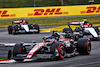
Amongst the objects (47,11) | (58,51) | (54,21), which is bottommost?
(58,51)

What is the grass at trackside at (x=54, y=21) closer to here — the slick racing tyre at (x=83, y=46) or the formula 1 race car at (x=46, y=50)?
the slick racing tyre at (x=83, y=46)

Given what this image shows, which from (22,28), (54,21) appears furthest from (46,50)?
(54,21)

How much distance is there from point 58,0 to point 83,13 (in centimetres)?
3019

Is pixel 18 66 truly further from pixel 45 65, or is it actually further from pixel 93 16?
pixel 93 16

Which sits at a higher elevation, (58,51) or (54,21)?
(54,21)

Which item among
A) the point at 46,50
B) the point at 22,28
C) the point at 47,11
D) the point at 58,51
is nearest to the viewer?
the point at 58,51

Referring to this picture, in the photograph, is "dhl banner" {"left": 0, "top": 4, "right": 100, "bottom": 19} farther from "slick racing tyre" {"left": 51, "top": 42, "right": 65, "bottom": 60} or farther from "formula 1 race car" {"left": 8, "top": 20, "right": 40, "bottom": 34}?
"slick racing tyre" {"left": 51, "top": 42, "right": 65, "bottom": 60}

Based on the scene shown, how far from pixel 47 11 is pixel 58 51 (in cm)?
2953

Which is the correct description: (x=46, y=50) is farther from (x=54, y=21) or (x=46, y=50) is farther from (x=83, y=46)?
(x=54, y=21)

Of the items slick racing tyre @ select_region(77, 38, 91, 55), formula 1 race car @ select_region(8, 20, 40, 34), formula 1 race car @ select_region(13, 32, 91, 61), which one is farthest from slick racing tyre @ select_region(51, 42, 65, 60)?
formula 1 race car @ select_region(8, 20, 40, 34)

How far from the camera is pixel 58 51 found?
42.8ft

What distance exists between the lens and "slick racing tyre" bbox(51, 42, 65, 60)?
42.8 ft

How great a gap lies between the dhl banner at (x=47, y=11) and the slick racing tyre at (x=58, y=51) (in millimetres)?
28766

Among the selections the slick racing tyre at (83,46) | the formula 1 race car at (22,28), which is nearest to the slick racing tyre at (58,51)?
the slick racing tyre at (83,46)
